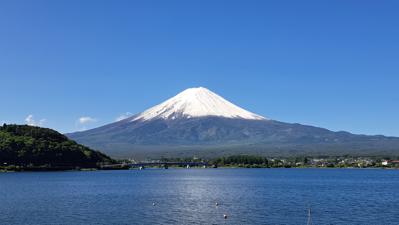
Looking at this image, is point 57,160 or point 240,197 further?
point 57,160

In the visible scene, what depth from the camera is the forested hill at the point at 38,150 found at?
151m

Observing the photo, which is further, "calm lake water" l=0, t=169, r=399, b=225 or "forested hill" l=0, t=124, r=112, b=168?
"forested hill" l=0, t=124, r=112, b=168

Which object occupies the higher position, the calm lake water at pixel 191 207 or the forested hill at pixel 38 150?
the forested hill at pixel 38 150

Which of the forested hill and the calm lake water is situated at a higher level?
the forested hill

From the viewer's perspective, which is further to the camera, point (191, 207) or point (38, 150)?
point (38, 150)

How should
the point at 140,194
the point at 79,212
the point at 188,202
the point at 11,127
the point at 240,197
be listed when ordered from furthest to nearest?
the point at 11,127 → the point at 140,194 → the point at 240,197 → the point at 188,202 → the point at 79,212

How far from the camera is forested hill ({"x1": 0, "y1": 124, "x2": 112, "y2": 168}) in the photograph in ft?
495

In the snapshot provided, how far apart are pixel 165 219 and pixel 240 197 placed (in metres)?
→ 25.2

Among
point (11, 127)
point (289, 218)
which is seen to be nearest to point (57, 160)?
point (11, 127)

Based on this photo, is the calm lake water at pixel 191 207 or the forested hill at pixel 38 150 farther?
the forested hill at pixel 38 150

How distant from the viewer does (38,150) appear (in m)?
155

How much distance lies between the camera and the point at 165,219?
52.7 meters

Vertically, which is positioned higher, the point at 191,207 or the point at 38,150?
the point at 38,150

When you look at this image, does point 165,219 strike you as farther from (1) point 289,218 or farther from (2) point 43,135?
(2) point 43,135
